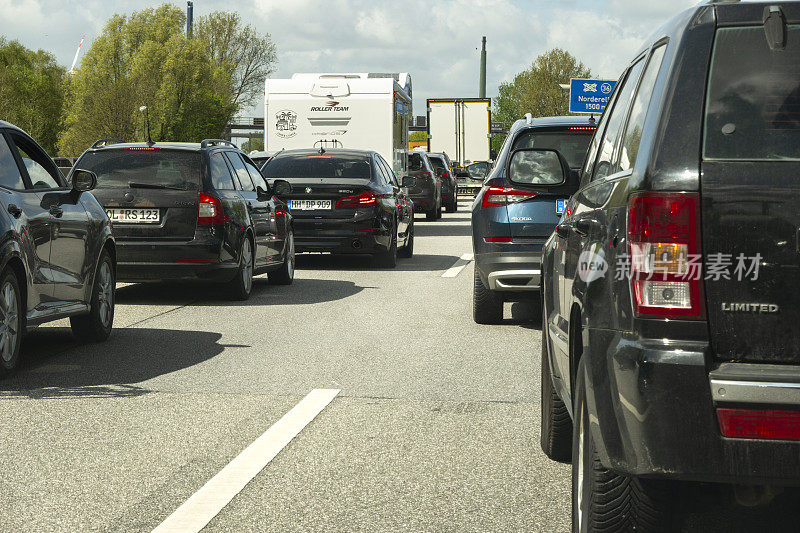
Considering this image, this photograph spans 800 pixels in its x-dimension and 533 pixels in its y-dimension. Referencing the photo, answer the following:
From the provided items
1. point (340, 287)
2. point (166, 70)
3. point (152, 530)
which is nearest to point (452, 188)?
point (340, 287)

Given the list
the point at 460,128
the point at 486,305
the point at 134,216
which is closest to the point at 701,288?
the point at 486,305

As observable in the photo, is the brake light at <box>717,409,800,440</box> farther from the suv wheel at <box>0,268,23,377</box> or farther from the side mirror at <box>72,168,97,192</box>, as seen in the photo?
the side mirror at <box>72,168,97,192</box>

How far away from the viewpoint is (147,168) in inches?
481

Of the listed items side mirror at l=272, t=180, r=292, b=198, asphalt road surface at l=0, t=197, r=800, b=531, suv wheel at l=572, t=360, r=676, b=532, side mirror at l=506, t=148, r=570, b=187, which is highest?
side mirror at l=506, t=148, r=570, b=187

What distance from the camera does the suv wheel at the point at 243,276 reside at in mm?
12547

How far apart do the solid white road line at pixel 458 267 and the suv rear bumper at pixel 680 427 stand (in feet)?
42.4

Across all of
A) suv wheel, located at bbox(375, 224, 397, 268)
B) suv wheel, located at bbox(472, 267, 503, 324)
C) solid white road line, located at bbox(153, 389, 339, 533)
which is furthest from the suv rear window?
solid white road line, located at bbox(153, 389, 339, 533)

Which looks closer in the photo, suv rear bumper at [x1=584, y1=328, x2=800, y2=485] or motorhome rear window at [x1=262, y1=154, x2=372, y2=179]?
suv rear bumper at [x1=584, y1=328, x2=800, y2=485]

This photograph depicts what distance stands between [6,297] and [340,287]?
276 inches

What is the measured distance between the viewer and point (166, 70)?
75.8 meters

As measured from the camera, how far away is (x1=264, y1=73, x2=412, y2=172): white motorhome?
2419 cm

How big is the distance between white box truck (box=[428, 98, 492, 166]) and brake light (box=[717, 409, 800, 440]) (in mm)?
42842

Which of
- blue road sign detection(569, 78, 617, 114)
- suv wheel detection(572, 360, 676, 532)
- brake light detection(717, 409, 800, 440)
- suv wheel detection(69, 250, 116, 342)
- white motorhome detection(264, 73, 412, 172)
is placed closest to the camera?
brake light detection(717, 409, 800, 440)

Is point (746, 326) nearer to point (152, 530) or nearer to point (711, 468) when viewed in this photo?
point (711, 468)
